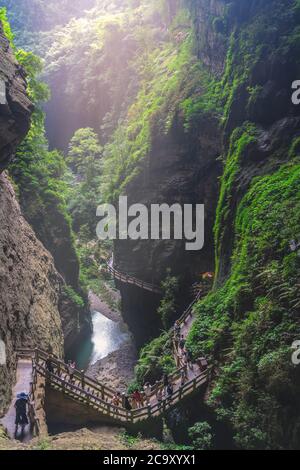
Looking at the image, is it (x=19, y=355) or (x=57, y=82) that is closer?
(x=19, y=355)

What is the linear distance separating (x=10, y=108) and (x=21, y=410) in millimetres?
12357

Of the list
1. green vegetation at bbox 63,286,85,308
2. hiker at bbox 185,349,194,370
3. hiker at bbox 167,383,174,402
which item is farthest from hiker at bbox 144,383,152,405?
green vegetation at bbox 63,286,85,308

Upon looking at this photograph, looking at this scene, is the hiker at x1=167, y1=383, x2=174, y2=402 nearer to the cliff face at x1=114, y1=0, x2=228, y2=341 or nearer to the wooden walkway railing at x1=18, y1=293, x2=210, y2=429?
the wooden walkway railing at x1=18, y1=293, x2=210, y2=429

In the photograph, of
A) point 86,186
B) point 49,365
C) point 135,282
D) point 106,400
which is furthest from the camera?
point 86,186

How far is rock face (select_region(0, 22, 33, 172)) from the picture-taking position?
20.2 m

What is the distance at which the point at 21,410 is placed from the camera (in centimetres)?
1564

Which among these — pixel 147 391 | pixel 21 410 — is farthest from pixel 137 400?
pixel 21 410

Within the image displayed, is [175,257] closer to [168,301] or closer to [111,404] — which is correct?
[168,301]

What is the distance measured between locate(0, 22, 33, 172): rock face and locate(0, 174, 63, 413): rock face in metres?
4.38

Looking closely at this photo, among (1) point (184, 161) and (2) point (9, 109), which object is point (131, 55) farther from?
(2) point (9, 109)

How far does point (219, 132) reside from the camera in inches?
1223

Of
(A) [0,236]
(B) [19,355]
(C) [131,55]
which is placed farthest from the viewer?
(C) [131,55]

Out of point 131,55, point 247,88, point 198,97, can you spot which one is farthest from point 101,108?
point 247,88

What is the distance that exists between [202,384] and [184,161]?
1822 centimetres
